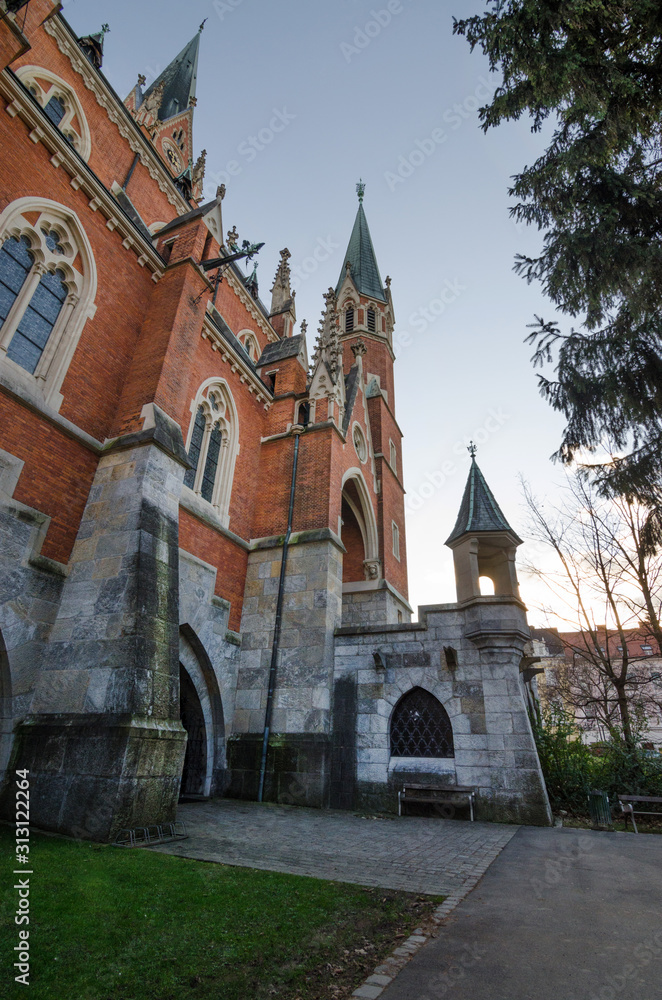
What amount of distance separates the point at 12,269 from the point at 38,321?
2.72 ft

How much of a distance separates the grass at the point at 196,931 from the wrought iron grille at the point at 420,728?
19.9 ft

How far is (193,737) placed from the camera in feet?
35.1

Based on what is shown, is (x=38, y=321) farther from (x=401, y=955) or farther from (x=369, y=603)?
(x=369, y=603)

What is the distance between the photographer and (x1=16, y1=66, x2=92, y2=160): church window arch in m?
11.5

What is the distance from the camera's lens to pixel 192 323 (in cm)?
1062

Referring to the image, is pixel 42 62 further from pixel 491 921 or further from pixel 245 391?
pixel 491 921

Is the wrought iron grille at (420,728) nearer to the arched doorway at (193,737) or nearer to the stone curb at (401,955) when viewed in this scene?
the arched doorway at (193,737)

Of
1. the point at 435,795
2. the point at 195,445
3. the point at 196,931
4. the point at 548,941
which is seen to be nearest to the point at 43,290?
the point at 195,445

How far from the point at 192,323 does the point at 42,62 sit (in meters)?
7.35

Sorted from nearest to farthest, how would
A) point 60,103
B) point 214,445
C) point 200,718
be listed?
point 200,718 < point 60,103 < point 214,445

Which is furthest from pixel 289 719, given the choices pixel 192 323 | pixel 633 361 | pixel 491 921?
pixel 633 361

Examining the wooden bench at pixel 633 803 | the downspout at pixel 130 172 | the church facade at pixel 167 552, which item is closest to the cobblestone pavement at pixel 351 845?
the church facade at pixel 167 552

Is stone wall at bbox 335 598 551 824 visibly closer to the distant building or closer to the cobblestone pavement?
the cobblestone pavement

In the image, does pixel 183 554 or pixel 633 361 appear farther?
pixel 183 554
